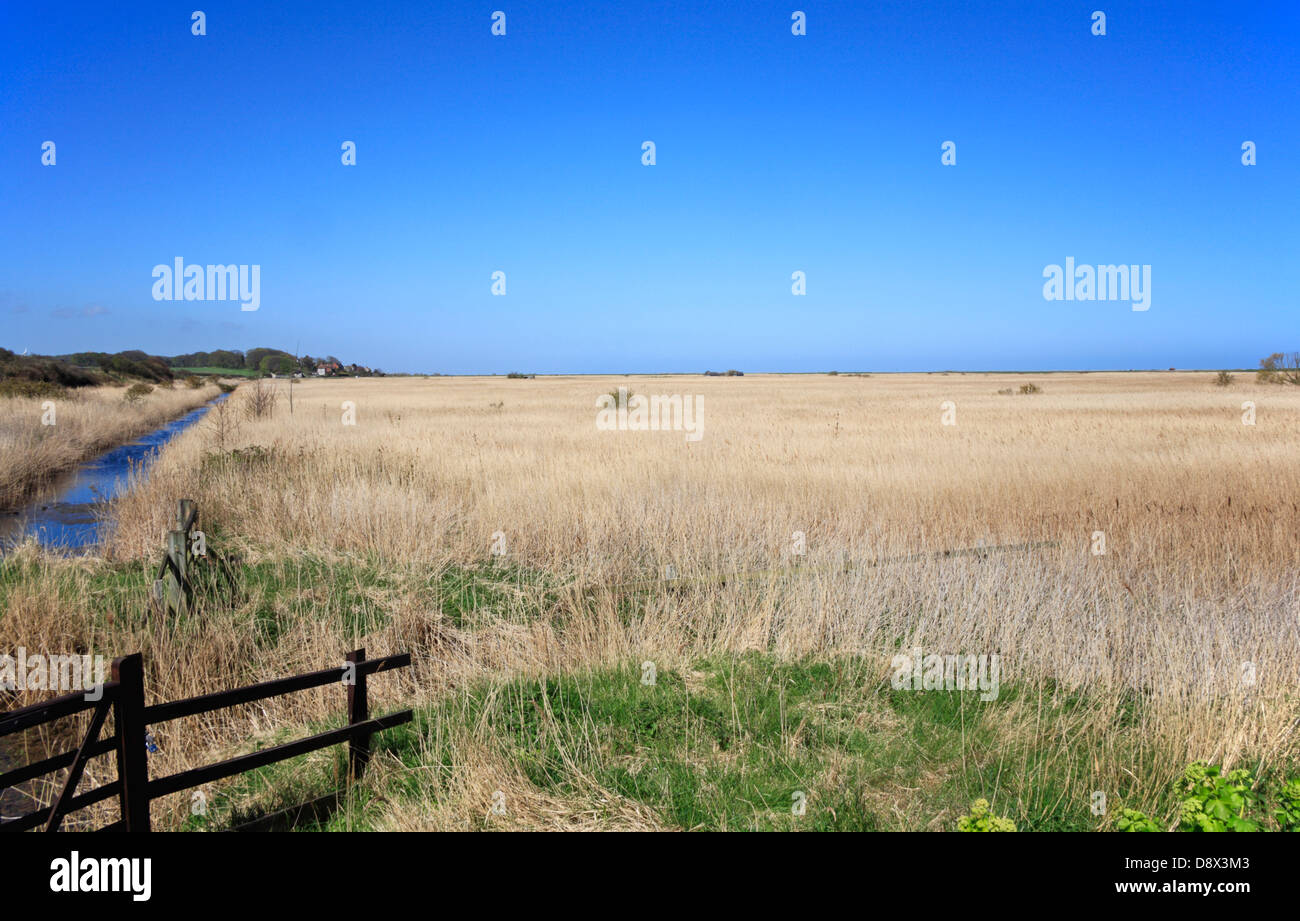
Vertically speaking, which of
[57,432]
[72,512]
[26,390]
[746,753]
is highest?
[26,390]

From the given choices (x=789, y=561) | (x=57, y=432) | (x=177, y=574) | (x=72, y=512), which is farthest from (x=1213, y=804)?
(x=57, y=432)

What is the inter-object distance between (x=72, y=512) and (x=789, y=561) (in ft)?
53.6

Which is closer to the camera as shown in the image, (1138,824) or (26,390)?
(1138,824)

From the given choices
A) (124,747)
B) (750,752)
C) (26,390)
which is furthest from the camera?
(26,390)

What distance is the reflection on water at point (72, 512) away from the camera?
42.9 feet

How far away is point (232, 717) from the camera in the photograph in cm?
617

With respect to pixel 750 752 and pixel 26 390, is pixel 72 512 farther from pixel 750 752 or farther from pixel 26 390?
pixel 26 390

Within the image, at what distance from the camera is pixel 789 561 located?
9.06 m

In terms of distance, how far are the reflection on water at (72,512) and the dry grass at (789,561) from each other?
941 mm

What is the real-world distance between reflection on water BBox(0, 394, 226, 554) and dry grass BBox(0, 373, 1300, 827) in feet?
3.09

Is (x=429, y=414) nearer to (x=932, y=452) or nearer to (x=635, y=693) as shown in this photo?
(x=932, y=452)

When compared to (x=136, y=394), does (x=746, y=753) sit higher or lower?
lower

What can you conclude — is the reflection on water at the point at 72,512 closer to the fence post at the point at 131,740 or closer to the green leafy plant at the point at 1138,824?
the fence post at the point at 131,740
